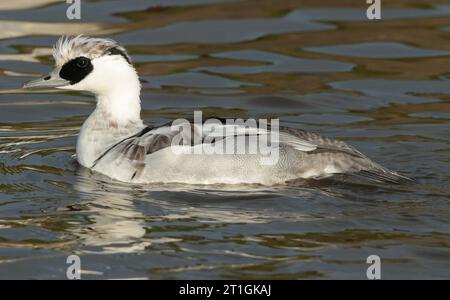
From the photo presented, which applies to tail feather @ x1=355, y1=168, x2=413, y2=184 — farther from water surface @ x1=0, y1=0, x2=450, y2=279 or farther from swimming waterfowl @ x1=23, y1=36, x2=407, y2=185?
water surface @ x1=0, y1=0, x2=450, y2=279

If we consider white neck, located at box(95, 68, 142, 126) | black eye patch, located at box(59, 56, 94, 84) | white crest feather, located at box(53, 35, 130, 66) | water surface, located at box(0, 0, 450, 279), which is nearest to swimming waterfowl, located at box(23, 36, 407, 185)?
water surface, located at box(0, 0, 450, 279)

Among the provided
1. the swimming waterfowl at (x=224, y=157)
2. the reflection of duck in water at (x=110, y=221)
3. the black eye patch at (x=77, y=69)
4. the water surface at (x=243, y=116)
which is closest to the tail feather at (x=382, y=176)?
the swimming waterfowl at (x=224, y=157)

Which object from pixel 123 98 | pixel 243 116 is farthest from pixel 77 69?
pixel 243 116

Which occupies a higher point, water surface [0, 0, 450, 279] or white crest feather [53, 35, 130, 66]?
white crest feather [53, 35, 130, 66]

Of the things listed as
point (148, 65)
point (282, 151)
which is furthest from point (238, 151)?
point (148, 65)

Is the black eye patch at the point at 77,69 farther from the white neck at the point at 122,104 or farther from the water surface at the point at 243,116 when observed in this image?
the water surface at the point at 243,116

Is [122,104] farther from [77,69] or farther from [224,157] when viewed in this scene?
[224,157]

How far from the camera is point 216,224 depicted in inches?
379

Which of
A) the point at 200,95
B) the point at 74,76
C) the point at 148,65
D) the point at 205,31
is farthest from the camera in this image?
the point at 205,31

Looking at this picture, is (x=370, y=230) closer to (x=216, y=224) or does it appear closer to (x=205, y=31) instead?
(x=216, y=224)

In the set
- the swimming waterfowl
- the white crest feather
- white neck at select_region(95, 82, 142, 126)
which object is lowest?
the swimming waterfowl

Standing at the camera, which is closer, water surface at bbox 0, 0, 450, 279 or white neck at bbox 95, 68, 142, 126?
water surface at bbox 0, 0, 450, 279

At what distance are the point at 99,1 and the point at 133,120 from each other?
21.8 ft

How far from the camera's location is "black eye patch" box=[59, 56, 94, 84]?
11406 mm
